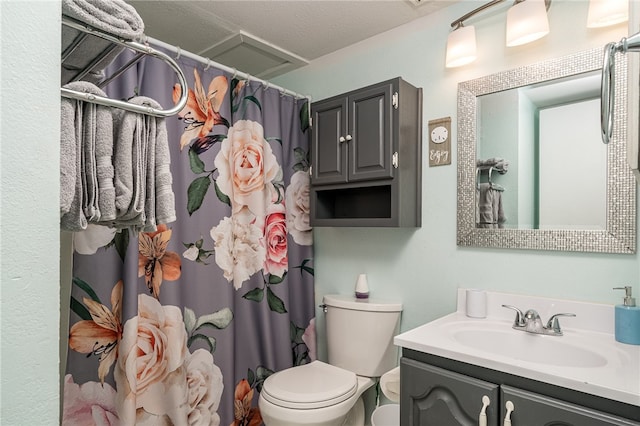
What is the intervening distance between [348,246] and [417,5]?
4.17 ft

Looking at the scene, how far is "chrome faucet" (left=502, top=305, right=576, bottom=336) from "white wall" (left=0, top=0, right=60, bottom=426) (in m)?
1.43

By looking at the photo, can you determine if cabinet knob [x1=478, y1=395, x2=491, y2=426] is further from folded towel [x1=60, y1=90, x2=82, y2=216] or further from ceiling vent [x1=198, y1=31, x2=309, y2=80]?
ceiling vent [x1=198, y1=31, x2=309, y2=80]

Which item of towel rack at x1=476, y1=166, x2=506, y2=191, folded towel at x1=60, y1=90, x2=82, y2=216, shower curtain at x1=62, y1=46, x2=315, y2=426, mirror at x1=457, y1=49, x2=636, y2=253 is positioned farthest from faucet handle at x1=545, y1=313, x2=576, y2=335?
folded towel at x1=60, y1=90, x2=82, y2=216

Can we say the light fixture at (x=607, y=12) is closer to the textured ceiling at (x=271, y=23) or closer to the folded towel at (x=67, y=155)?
the textured ceiling at (x=271, y=23)

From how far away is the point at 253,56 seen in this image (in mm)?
2250

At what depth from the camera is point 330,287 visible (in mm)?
2213

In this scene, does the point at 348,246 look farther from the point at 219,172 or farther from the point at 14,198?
the point at 14,198

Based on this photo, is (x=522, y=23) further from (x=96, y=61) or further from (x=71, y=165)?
(x=71, y=165)

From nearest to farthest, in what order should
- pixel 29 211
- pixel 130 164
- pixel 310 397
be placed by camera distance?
pixel 29 211
pixel 130 164
pixel 310 397

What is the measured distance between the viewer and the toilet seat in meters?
1.51

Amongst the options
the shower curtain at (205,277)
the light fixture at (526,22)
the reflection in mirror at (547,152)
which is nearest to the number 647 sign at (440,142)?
the reflection in mirror at (547,152)

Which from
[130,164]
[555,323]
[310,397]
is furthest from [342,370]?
[130,164]

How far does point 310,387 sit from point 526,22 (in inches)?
68.9

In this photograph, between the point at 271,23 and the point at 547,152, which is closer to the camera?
the point at 547,152
